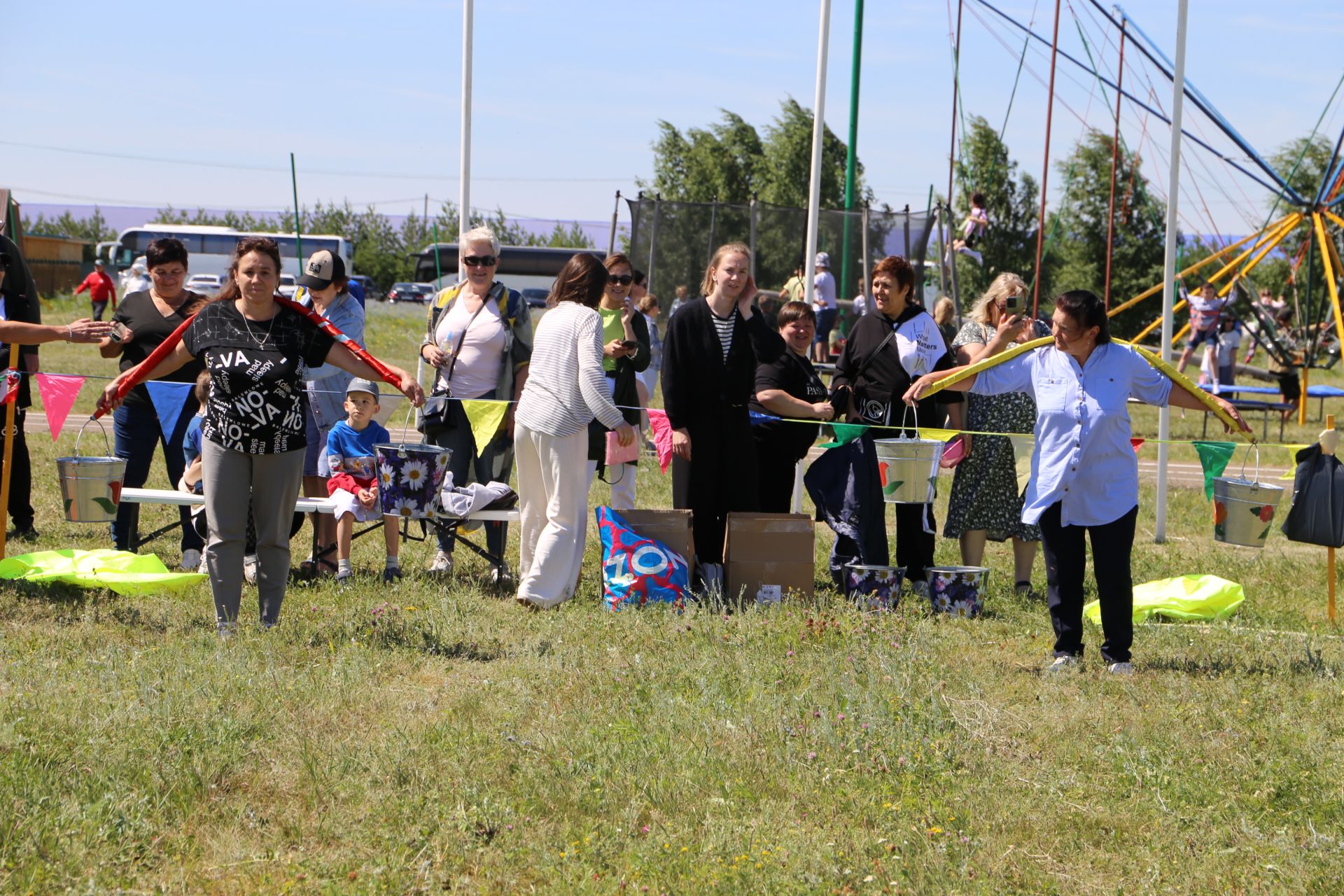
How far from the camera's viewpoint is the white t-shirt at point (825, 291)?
19109 millimetres

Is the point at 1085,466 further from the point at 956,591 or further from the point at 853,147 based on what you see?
the point at 853,147

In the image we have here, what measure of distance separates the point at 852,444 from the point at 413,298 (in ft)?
200

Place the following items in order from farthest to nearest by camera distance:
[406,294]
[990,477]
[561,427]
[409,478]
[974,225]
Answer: [406,294] → [974,225] → [990,477] → [409,478] → [561,427]

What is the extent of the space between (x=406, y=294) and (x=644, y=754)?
64443mm

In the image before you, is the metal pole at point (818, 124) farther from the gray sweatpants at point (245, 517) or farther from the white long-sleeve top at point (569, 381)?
the gray sweatpants at point (245, 517)

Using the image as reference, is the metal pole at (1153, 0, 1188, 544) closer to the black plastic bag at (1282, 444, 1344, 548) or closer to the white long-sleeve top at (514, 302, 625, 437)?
the black plastic bag at (1282, 444, 1344, 548)

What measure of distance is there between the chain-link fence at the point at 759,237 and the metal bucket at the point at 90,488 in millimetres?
10453

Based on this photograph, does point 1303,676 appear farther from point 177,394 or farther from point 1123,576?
point 177,394

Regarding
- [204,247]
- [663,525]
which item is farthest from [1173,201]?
[204,247]

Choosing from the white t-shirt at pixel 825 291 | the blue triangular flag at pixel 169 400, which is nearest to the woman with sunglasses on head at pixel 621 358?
the blue triangular flag at pixel 169 400

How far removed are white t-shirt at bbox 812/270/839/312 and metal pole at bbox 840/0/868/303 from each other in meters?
0.30

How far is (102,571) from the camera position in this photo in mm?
7832

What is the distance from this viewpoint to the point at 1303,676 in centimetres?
647

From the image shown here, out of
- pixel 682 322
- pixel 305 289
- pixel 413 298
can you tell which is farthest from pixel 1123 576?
pixel 413 298
